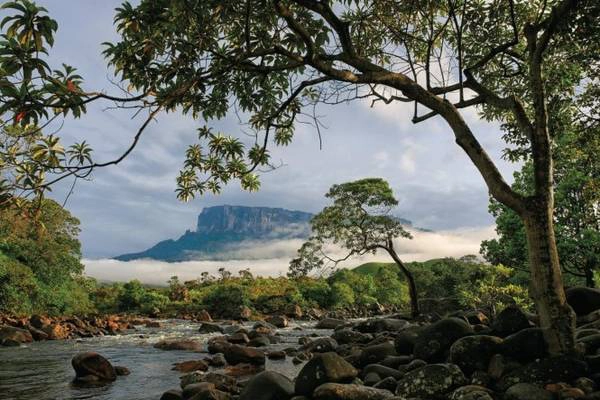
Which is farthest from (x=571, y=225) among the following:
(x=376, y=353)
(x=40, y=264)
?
(x=40, y=264)

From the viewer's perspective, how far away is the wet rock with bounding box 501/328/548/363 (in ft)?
26.5

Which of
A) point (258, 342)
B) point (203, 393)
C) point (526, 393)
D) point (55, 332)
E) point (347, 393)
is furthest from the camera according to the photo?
point (55, 332)

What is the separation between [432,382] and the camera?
8.15m

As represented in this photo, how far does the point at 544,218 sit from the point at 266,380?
5905 mm

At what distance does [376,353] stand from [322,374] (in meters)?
4.04

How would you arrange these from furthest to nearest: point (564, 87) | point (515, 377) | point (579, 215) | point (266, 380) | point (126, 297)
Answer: point (126, 297), point (579, 215), point (564, 87), point (266, 380), point (515, 377)

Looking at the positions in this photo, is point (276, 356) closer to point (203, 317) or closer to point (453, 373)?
point (453, 373)

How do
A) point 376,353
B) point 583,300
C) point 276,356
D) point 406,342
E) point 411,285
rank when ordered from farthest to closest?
point 411,285 < point 276,356 < point 583,300 < point 376,353 < point 406,342

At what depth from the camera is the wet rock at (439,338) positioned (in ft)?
33.7

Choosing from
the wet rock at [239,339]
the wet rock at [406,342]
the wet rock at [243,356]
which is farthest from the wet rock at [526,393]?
the wet rock at [239,339]

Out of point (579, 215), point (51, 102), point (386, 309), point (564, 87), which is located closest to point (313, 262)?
point (579, 215)

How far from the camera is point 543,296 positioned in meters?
7.74

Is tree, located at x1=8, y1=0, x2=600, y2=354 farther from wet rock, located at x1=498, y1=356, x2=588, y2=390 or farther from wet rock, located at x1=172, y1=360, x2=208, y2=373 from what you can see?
wet rock, located at x1=172, y1=360, x2=208, y2=373

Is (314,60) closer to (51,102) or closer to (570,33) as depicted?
(51,102)
